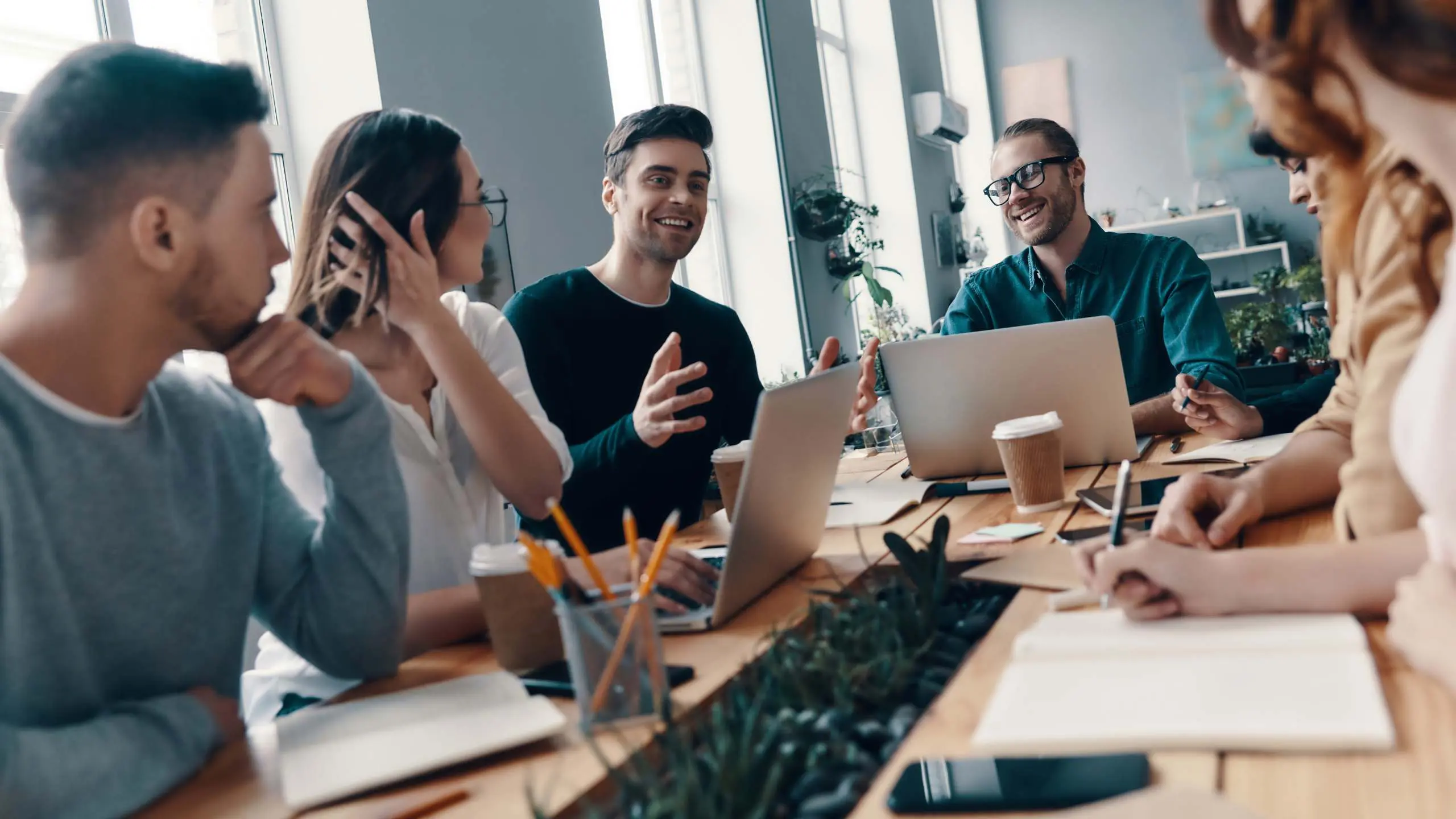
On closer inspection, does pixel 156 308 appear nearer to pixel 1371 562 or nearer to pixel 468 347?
pixel 468 347

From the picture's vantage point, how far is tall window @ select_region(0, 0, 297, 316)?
2.23 meters

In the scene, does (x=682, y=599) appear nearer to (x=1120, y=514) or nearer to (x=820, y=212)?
(x=1120, y=514)

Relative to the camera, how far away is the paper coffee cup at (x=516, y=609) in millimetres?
1147

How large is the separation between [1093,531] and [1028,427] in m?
0.27

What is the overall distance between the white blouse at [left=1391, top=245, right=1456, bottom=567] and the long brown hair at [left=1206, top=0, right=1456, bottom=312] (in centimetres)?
13

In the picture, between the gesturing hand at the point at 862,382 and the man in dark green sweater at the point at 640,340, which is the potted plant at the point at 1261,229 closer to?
the man in dark green sweater at the point at 640,340

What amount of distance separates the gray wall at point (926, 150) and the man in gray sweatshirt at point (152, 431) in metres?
5.84

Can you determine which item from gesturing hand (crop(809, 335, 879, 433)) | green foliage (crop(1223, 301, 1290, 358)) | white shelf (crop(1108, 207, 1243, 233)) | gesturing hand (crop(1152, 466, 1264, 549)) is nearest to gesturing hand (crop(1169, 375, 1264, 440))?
gesturing hand (crop(809, 335, 879, 433))

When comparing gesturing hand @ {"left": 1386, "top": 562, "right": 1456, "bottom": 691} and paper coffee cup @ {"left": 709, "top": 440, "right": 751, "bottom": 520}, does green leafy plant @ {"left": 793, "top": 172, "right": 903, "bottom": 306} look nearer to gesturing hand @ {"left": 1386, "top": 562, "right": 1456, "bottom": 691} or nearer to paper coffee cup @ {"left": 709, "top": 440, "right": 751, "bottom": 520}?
paper coffee cup @ {"left": 709, "top": 440, "right": 751, "bottom": 520}

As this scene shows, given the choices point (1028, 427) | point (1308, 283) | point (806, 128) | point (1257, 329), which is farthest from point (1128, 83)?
point (1028, 427)

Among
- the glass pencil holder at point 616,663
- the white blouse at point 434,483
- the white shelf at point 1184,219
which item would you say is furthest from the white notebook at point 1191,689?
the white shelf at point 1184,219

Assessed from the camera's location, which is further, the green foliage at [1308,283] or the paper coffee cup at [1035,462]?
the green foliage at [1308,283]

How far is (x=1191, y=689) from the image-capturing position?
2.71 ft

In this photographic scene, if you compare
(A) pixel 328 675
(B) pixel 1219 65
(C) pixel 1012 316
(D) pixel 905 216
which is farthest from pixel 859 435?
(B) pixel 1219 65
